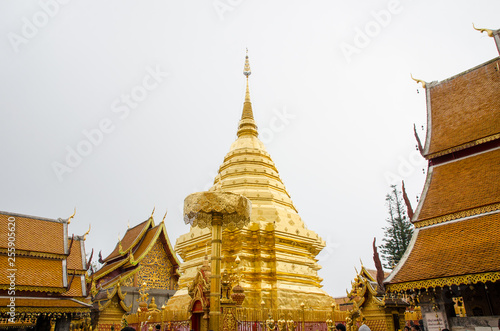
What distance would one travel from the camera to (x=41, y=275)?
38.7 feet

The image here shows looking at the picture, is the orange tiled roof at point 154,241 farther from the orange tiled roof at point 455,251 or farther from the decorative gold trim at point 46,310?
the orange tiled roof at point 455,251

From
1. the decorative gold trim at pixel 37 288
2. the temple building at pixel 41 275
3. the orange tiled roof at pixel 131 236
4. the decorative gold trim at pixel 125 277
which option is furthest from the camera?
the orange tiled roof at pixel 131 236

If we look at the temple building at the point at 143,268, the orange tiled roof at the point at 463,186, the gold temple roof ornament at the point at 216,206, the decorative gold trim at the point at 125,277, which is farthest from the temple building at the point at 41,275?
the orange tiled roof at the point at 463,186

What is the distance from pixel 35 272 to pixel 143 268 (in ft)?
20.7

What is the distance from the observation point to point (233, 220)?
852 cm

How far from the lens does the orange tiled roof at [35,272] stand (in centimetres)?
1125

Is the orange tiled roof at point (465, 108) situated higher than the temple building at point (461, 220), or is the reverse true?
the orange tiled roof at point (465, 108)

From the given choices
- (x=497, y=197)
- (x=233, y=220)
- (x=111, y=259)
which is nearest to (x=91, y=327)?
(x=233, y=220)

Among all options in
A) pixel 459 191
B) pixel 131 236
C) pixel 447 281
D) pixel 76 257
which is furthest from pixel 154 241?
pixel 447 281

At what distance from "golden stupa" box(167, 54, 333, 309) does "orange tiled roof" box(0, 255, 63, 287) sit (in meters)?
3.76

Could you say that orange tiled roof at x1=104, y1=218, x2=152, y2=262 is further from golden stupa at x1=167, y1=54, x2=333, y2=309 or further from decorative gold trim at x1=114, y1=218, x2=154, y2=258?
golden stupa at x1=167, y1=54, x2=333, y2=309

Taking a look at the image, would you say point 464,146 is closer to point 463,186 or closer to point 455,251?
point 463,186

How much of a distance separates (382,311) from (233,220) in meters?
4.49

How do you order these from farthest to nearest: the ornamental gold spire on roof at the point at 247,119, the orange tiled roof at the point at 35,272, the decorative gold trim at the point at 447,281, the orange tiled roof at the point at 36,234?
the ornamental gold spire on roof at the point at 247,119
the orange tiled roof at the point at 36,234
the orange tiled roof at the point at 35,272
the decorative gold trim at the point at 447,281
